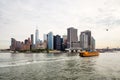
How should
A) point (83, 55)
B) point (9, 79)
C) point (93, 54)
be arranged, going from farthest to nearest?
point (93, 54) → point (83, 55) → point (9, 79)

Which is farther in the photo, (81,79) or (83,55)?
(83,55)

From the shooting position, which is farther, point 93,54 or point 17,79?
point 93,54

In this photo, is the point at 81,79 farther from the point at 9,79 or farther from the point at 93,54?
the point at 93,54

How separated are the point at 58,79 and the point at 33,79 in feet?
17.8

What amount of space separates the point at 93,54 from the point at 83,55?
25915 millimetres

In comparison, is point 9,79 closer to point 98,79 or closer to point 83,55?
point 98,79

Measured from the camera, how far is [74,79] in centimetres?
3622

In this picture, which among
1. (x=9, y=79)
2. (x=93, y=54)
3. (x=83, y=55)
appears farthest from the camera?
(x=93, y=54)

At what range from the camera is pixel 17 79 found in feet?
118

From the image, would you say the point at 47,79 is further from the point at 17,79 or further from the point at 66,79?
the point at 17,79

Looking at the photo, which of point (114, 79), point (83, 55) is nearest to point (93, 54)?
point (83, 55)

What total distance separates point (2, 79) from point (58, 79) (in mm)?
12162

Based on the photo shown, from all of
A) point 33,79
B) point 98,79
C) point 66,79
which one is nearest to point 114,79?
point 98,79

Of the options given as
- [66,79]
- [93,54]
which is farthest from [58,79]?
[93,54]
